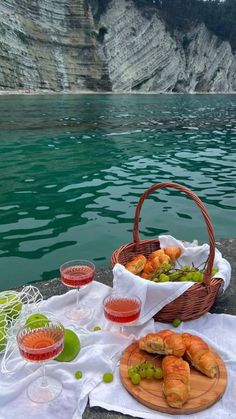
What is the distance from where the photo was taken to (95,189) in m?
11.2

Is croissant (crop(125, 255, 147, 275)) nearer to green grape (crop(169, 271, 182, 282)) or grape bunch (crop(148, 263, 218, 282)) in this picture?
grape bunch (crop(148, 263, 218, 282))

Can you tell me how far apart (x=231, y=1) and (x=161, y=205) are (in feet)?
392

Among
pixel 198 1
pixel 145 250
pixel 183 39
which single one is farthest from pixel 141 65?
pixel 145 250

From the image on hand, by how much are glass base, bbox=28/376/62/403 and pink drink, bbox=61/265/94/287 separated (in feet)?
3.12

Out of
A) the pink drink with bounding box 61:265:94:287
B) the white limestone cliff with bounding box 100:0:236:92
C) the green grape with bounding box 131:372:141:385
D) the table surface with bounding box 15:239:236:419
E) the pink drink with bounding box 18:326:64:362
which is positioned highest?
the white limestone cliff with bounding box 100:0:236:92

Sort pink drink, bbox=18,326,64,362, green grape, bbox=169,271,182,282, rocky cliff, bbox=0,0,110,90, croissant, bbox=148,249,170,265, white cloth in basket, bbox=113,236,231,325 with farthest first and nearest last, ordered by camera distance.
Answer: rocky cliff, bbox=0,0,110,90
croissant, bbox=148,249,170,265
green grape, bbox=169,271,182,282
white cloth in basket, bbox=113,236,231,325
pink drink, bbox=18,326,64,362

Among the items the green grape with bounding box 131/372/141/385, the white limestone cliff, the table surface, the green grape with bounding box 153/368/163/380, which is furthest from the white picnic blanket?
the white limestone cliff

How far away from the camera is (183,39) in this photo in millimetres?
89750

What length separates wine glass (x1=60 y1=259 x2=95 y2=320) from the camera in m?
3.69

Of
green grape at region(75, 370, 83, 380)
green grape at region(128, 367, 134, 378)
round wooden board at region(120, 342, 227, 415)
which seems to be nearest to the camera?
round wooden board at region(120, 342, 227, 415)

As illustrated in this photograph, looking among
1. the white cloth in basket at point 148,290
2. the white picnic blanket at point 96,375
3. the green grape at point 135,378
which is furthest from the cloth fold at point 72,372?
the green grape at point 135,378

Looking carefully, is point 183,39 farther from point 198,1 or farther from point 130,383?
point 130,383

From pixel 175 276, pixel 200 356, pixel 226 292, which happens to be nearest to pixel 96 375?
pixel 200 356

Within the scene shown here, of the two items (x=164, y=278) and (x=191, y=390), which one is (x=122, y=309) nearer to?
(x=164, y=278)
